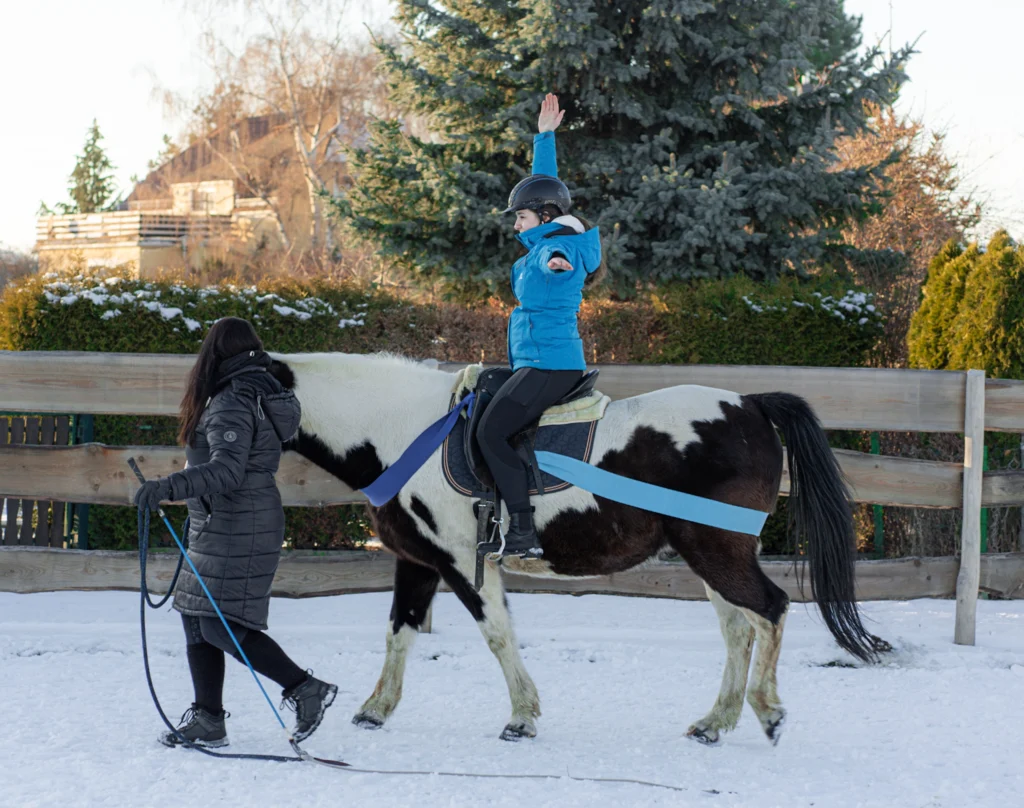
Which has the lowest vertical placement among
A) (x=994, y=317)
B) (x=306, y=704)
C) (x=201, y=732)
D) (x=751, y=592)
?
(x=201, y=732)

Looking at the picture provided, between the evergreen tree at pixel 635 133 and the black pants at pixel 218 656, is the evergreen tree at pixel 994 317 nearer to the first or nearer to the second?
the evergreen tree at pixel 635 133

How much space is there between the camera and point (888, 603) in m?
7.26

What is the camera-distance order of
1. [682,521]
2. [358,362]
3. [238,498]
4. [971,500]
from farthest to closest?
[971,500] < [358,362] < [682,521] < [238,498]

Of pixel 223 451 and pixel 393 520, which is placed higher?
pixel 223 451

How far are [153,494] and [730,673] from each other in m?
2.64

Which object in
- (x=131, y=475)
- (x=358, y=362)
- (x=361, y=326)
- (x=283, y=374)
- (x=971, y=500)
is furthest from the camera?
(x=361, y=326)

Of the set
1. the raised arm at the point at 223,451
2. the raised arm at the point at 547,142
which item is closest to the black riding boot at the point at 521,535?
the raised arm at the point at 223,451

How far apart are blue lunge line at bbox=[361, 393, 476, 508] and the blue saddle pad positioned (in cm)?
6

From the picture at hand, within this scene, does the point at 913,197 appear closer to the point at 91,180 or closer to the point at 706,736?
the point at 706,736

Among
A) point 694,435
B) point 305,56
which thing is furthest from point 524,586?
point 305,56

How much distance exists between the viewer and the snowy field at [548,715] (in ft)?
12.2

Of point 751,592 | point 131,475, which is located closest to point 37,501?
point 131,475

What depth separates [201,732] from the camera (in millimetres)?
4125

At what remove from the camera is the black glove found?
375 centimetres
